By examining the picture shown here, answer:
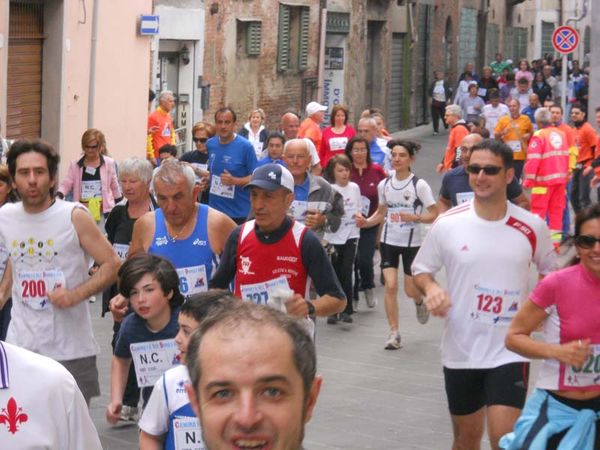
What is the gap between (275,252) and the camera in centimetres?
705

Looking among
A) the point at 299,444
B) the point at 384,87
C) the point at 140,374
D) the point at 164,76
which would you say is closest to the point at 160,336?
the point at 140,374

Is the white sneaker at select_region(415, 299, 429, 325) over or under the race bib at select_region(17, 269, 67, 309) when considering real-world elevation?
under

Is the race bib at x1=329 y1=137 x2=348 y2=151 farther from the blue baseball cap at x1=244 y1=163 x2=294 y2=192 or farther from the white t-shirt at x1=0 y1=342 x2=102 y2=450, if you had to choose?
the white t-shirt at x1=0 y1=342 x2=102 y2=450

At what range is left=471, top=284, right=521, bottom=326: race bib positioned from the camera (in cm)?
688

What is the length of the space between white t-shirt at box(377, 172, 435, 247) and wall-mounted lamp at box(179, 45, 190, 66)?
1449 centimetres

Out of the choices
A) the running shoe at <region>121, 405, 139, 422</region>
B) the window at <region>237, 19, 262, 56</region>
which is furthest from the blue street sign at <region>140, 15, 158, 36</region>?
the running shoe at <region>121, 405, 139, 422</region>

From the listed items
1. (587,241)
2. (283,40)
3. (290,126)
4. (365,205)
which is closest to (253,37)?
(283,40)

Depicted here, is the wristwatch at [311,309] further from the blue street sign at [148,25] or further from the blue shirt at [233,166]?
the blue street sign at [148,25]

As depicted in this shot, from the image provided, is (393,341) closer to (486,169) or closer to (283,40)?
(486,169)

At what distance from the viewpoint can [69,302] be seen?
273 inches

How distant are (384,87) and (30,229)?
34.3 metres

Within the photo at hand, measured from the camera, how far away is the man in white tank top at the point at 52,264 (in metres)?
6.93

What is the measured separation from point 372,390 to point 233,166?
4.07 m

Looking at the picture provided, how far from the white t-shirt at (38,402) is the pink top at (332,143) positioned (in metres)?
15.1
